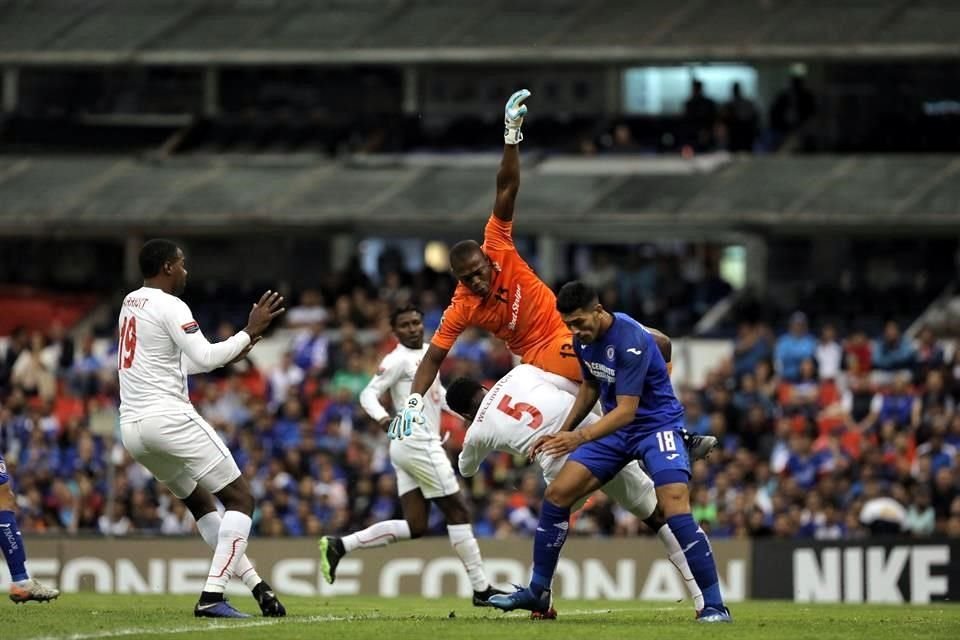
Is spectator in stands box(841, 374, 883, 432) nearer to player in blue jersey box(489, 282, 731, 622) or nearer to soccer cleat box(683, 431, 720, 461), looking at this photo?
soccer cleat box(683, 431, 720, 461)

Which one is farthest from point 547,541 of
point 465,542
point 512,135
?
point 465,542

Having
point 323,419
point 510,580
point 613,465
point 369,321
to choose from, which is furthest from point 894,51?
point 613,465

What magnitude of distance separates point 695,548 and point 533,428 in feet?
5.37

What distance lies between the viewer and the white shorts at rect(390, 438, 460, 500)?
1714 centimetres

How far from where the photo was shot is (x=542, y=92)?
3969 centimetres

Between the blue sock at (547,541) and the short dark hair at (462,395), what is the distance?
A: 1797 millimetres

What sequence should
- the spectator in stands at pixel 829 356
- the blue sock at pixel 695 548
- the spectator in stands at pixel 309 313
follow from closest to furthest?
the blue sock at pixel 695 548 → the spectator in stands at pixel 829 356 → the spectator in stands at pixel 309 313

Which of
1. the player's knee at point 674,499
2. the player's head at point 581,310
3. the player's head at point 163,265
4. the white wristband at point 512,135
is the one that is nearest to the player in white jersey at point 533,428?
the player's knee at point 674,499

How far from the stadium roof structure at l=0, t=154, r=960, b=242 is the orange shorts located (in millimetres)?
18094

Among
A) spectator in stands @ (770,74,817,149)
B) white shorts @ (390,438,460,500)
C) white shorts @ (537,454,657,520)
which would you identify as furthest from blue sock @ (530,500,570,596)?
spectator in stands @ (770,74,817,149)

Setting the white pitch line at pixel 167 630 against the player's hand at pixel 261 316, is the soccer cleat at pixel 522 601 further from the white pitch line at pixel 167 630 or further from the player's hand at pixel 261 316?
the player's hand at pixel 261 316

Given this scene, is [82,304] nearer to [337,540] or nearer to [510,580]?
[510,580]

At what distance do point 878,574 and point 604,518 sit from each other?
152 inches

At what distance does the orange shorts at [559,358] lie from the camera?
47.9ft
